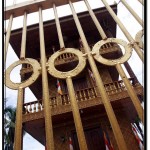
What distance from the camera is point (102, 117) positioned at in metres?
10.5

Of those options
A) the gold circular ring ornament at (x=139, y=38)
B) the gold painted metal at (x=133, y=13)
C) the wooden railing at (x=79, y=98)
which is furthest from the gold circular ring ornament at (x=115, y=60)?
the wooden railing at (x=79, y=98)

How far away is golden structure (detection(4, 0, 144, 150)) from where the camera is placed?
506 centimetres

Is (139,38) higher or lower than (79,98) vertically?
lower

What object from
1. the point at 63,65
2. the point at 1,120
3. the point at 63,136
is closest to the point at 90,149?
the point at 63,136

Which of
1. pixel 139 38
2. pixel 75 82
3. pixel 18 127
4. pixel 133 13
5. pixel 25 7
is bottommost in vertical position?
pixel 18 127

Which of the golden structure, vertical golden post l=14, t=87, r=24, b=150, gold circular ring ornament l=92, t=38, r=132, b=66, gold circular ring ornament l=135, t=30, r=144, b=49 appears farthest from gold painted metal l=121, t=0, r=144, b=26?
vertical golden post l=14, t=87, r=24, b=150

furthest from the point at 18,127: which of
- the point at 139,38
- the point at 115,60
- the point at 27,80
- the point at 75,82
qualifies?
the point at 75,82

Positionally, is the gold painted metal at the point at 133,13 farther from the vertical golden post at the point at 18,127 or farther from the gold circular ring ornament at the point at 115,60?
the vertical golden post at the point at 18,127

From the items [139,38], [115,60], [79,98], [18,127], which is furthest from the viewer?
[79,98]

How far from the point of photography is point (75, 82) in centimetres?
1237

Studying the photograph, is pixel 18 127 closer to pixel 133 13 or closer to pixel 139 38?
pixel 139 38

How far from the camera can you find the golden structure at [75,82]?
16.6 ft

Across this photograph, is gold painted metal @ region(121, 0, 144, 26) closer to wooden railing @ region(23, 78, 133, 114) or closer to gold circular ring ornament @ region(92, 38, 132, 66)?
gold circular ring ornament @ region(92, 38, 132, 66)

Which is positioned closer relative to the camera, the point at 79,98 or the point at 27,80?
the point at 27,80
